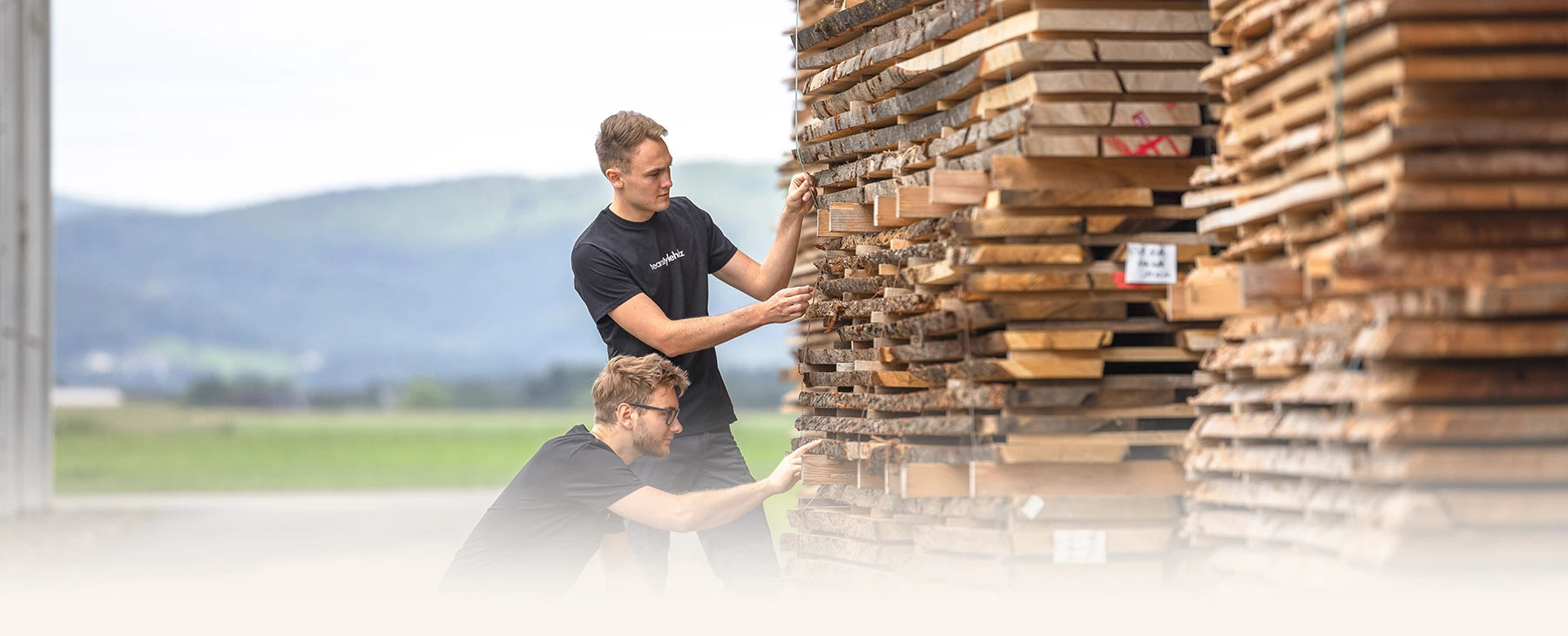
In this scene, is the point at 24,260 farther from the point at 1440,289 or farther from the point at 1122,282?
the point at 1440,289

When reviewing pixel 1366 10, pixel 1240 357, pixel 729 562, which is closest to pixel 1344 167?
pixel 1366 10

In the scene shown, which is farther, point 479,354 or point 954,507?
point 479,354

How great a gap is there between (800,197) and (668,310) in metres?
0.90

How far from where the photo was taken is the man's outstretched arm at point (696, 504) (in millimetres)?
6582

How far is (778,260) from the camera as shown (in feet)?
26.5

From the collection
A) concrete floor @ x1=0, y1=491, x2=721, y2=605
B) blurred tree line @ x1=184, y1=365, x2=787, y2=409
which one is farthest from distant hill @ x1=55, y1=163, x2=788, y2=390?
concrete floor @ x1=0, y1=491, x2=721, y2=605

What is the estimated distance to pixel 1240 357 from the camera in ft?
18.5

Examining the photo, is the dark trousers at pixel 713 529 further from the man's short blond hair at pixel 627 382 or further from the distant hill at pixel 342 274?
the distant hill at pixel 342 274

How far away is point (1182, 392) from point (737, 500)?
1758 mm

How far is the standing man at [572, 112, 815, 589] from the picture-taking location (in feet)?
24.8

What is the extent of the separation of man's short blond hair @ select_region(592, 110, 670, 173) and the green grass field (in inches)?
533

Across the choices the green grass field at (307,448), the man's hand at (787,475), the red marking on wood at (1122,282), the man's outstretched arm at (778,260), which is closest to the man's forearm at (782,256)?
the man's outstretched arm at (778,260)

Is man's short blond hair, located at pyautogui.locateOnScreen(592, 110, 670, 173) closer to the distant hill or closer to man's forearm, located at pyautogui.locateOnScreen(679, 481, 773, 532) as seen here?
man's forearm, located at pyautogui.locateOnScreen(679, 481, 773, 532)

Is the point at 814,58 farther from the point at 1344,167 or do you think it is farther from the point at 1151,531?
the point at 1344,167
